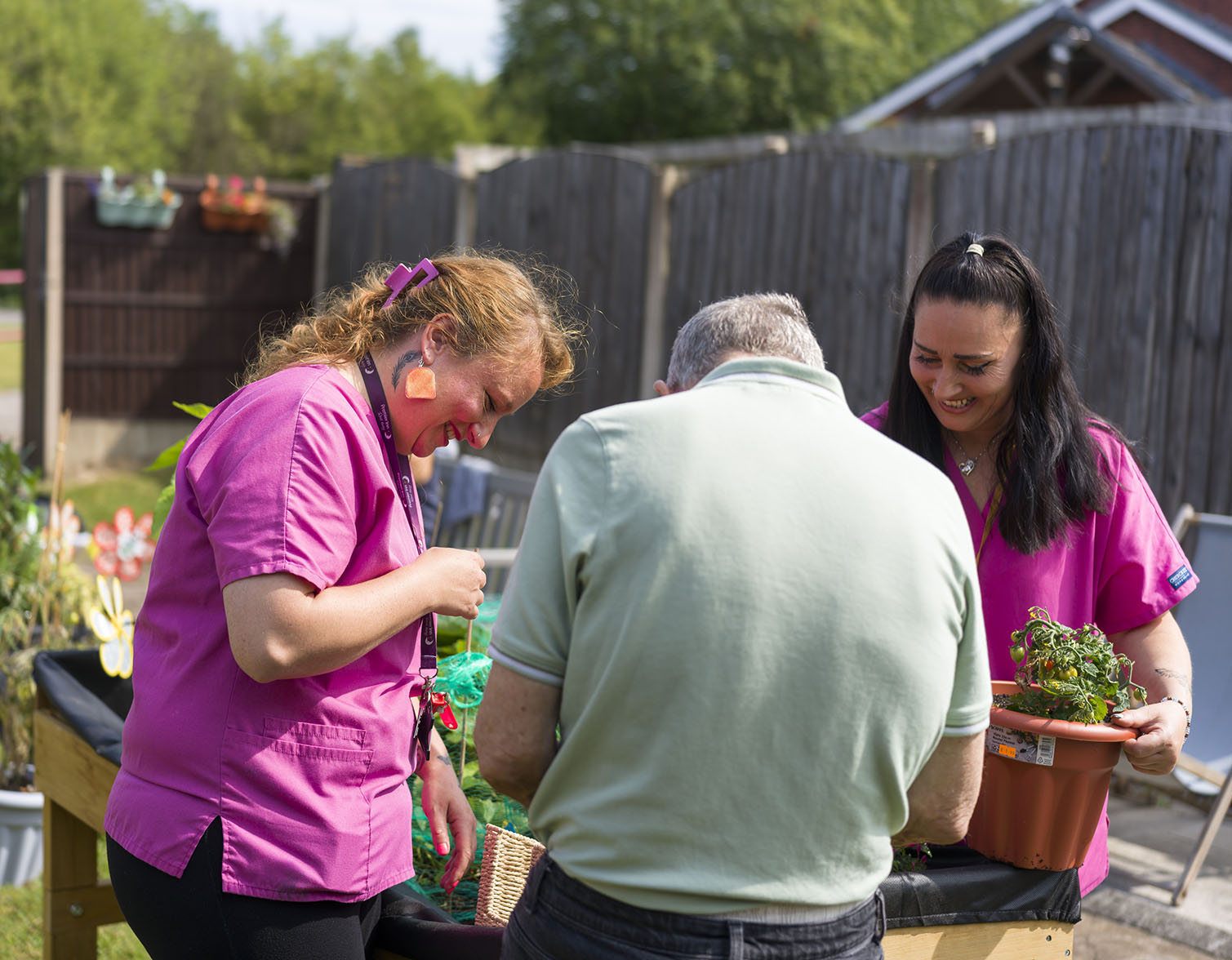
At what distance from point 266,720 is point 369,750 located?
0.47 feet

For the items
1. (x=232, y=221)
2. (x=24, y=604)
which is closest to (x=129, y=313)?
(x=232, y=221)

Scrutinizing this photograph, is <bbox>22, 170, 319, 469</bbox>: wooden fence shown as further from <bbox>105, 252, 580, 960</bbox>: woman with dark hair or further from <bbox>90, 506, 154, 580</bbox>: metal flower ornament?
<bbox>105, 252, 580, 960</bbox>: woman with dark hair

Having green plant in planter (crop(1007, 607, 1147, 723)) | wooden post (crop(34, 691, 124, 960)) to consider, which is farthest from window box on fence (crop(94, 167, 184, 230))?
green plant in planter (crop(1007, 607, 1147, 723))

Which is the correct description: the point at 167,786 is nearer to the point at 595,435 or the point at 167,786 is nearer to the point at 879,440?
the point at 595,435

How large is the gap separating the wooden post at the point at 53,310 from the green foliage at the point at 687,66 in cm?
2327

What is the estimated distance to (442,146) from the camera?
3716cm

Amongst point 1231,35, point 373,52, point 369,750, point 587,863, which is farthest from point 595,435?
point 373,52

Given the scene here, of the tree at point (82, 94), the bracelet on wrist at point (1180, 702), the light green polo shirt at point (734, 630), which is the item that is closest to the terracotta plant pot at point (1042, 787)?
the bracelet on wrist at point (1180, 702)

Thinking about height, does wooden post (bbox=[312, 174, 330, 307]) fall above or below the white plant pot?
above

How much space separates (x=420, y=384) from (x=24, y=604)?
9.22 ft

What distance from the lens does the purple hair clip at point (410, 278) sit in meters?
1.76

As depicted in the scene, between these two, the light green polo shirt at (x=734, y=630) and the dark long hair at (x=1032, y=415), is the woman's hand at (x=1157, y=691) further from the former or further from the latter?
the light green polo shirt at (x=734, y=630)

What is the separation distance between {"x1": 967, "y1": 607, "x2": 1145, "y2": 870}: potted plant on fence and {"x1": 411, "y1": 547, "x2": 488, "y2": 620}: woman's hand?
0.75 m

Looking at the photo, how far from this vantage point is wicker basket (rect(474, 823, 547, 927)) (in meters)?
1.94
